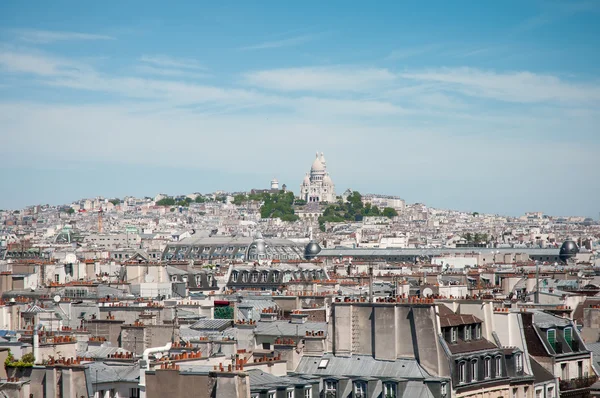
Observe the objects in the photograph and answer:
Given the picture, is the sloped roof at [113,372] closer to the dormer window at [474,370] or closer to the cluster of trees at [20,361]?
the cluster of trees at [20,361]

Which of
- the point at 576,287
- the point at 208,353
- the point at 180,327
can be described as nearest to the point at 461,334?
the point at 208,353

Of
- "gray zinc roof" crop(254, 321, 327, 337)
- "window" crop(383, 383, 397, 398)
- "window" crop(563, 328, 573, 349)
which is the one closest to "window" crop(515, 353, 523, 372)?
"window" crop(563, 328, 573, 349)

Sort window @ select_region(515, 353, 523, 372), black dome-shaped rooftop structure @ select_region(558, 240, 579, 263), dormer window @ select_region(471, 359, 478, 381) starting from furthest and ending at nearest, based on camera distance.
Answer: black dome-shaped rooftop structure @ select_region(558, 240, 579, 263)
window @ select_region(515, 353, 523, 372)
dormer window @ select_region(471, 359, 478, 381)

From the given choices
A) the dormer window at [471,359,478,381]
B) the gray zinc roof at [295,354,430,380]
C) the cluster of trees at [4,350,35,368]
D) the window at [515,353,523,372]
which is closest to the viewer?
the cluster of trees at [4,350,35,368]

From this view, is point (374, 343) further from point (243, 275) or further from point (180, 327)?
point (243, 275)

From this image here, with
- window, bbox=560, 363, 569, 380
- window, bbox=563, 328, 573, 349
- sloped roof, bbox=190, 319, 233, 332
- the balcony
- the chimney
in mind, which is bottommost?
the balcony

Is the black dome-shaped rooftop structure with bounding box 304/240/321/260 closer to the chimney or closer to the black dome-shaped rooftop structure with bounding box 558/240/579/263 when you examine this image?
the black dome-shaped rooftop structure with bounding box 558/240/579/263

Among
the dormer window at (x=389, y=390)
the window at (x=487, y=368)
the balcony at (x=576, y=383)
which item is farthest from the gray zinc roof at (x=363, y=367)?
the balcony at (x=576, y=383)
